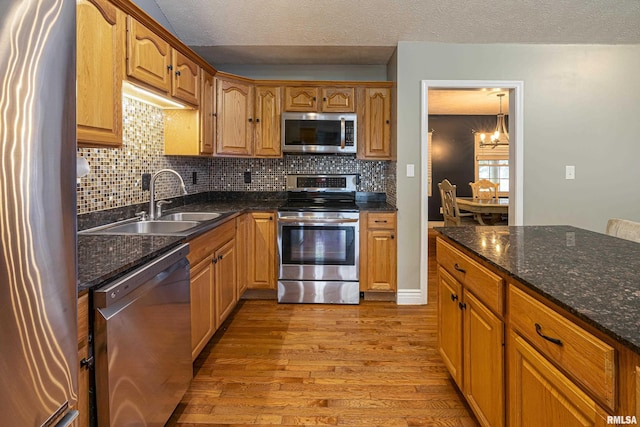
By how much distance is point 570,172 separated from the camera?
3.35 meters

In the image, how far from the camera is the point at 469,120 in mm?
7750

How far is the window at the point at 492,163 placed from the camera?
7.72 meters

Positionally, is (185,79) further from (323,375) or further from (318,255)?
(323,375)

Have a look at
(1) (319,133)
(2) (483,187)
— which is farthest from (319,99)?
(2) (483,187)

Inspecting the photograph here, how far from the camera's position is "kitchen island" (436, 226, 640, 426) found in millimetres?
806

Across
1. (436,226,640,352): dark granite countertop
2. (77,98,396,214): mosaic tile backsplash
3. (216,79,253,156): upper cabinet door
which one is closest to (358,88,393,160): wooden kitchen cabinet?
(77,98,396,214): mosaic tile backsplash

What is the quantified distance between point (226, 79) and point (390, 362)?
2700 mm

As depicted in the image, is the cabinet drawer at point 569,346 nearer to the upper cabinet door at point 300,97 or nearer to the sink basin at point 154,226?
the sink basin at point 154,226

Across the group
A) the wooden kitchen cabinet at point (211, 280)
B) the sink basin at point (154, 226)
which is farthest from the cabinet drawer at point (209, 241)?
the sink basin at point (154, 226)

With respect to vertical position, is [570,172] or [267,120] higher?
[267,120]

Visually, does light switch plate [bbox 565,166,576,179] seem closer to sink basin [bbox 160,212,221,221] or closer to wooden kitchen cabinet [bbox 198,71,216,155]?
sink basin [bbox 160,212,221,221]

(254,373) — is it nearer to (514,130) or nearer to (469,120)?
(514,130)

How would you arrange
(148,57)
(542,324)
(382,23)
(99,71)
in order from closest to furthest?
1. (542,324)
2. (99,71)
3. (148,57)
4. (382,23)

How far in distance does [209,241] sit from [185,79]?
4.03ft
